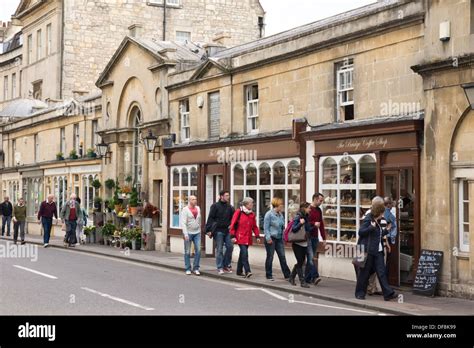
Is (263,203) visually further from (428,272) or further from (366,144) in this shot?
(428,272)

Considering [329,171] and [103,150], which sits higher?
[103,150]

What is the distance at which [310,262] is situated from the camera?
18.3 m

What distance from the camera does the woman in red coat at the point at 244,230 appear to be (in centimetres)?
2030

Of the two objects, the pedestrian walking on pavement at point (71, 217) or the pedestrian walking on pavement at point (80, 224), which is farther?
the pedestrian walking on pavement at point (80, 224)

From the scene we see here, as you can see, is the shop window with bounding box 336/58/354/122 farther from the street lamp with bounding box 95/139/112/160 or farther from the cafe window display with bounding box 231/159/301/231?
the street lamp with bounding box 95/139/112/160

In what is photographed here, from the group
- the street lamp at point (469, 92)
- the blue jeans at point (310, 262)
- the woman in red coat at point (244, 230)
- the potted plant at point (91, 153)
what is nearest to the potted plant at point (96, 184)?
the potted plant at point (91, 153)

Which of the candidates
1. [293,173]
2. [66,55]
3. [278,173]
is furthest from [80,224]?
[66,55]

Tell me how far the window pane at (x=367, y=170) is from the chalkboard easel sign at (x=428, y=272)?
8.32 feet

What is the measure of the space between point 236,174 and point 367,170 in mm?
6626

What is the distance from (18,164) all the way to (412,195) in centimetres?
3353

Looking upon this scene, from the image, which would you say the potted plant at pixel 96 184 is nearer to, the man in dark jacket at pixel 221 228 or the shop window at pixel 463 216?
the man in dark jacket at pixel 221 228

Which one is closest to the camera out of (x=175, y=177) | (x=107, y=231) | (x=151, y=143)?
(x=175, y=177)
